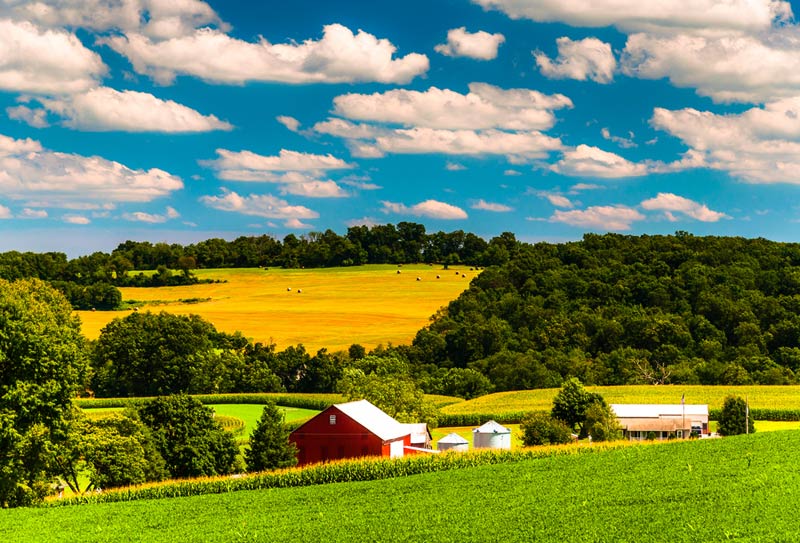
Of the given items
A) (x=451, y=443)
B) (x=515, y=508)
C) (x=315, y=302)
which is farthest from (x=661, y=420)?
(x=315, y=302)

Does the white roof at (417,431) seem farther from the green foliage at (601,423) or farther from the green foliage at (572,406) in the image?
the green foliage at (601,423)

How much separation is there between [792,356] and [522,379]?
25.6 m

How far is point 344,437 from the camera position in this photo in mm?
57062

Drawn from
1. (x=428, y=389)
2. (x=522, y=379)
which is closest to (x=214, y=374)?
(x=428, y=389)

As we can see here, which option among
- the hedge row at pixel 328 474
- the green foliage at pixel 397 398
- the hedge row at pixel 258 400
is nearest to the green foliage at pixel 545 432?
the green foliage at pixel 397 398

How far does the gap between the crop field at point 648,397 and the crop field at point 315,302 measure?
83.2 feet

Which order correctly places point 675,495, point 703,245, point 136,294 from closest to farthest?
A: point 675,495 → point 703,245 → point 136,294

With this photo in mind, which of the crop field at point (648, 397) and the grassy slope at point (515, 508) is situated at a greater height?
the grassy slope at point (515, 508)

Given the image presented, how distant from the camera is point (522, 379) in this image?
90938 mm

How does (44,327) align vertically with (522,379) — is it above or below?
above

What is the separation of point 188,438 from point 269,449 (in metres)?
4.31

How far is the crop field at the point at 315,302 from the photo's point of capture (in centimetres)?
10862

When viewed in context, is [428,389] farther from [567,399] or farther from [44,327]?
[44,327]

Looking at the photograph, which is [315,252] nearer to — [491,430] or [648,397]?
[648,397]
